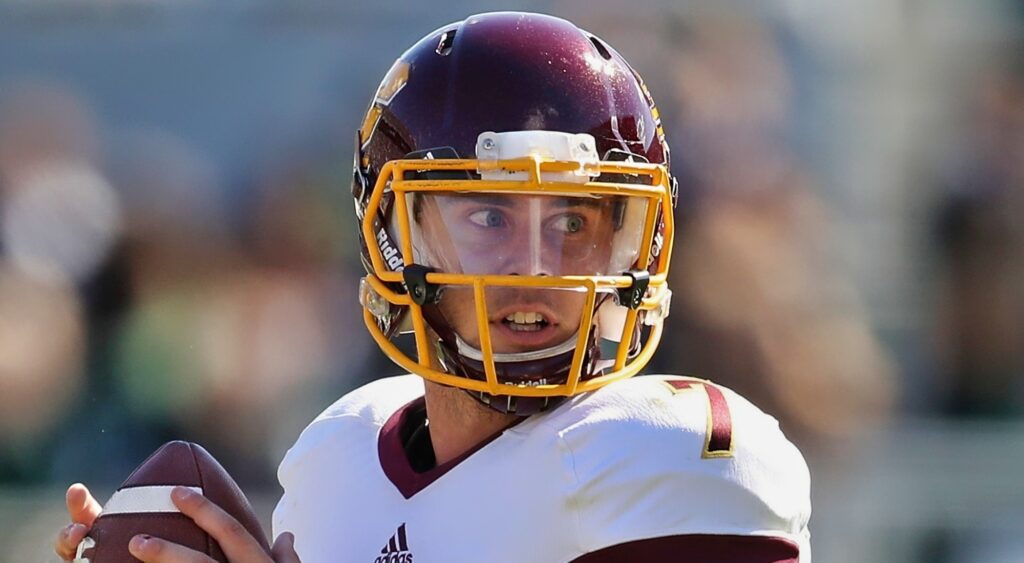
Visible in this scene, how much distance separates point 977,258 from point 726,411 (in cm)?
221

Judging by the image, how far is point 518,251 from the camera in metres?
1.55

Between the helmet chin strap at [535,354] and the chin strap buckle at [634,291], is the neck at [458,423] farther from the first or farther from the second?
the chin strap buckle at [634,291]

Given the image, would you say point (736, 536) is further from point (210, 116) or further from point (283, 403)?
point (210, 116)

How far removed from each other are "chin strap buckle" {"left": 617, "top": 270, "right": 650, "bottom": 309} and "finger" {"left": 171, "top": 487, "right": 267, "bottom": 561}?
472 millimetres

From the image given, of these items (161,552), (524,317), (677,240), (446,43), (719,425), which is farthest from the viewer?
(677,240)

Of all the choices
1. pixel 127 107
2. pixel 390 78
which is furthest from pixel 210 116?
pixel 390 78

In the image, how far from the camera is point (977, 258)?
11.4ft

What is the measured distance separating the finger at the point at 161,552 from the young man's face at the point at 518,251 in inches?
15.5

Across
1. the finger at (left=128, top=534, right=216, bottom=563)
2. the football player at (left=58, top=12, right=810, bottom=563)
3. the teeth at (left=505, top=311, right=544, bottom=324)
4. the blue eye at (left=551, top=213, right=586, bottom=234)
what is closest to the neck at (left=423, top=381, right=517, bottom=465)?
the football player at (left=58, top=12, right=810, bottom=563)

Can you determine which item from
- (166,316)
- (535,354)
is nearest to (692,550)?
(535,354)

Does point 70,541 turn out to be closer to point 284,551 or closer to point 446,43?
point 284,551

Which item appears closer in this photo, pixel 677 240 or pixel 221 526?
pixel 221 526

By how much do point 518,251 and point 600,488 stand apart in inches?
11.6

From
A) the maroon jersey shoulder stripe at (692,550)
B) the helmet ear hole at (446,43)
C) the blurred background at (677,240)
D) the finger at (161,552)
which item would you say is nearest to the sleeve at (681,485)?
the maroon jersey shoulder stripe at (692,550)
